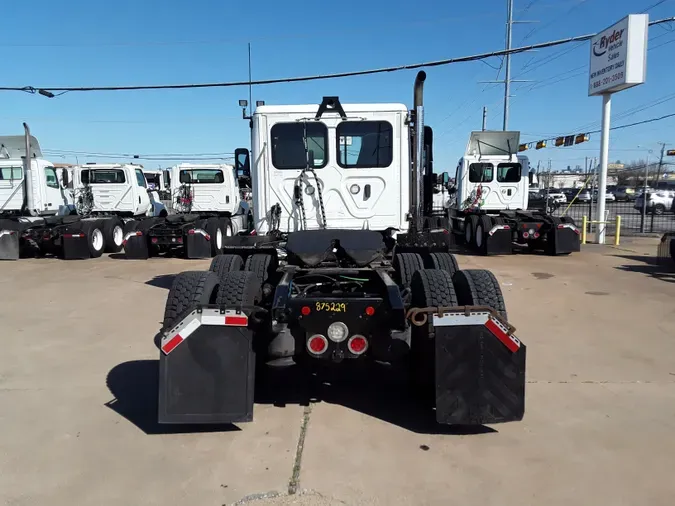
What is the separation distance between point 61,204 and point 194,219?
4.57 metres

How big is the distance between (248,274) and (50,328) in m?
4.00

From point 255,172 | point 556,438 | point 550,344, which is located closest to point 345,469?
point 556,438

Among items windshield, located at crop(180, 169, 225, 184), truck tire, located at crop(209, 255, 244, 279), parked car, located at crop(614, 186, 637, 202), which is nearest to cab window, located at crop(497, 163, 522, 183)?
windshield, located at crop(180, 169, 225, 184)

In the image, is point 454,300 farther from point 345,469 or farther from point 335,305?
point 345,469

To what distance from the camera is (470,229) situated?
52.5 ft

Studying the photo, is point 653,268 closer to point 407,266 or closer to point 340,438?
point 407,266

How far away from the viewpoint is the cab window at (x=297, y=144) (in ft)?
22.6

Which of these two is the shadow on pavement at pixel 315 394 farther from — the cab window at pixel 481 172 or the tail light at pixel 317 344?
the cab window at pixel 481 172

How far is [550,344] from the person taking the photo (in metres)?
6.09

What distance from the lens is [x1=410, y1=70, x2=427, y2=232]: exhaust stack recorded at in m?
6.61

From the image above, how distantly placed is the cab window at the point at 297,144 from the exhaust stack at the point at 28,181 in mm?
10373

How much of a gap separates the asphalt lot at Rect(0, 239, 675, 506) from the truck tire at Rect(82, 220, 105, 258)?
7618 millimetres

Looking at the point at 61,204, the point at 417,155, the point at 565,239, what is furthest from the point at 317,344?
the point at 61,204

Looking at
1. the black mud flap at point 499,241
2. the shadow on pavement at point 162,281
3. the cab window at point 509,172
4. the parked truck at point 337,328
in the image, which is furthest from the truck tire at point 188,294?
the cab window at point 509,172
